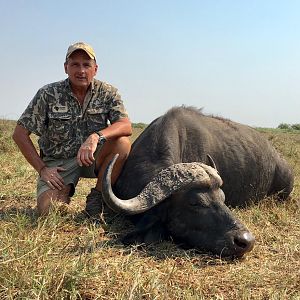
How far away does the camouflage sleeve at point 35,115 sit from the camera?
4.52 meters

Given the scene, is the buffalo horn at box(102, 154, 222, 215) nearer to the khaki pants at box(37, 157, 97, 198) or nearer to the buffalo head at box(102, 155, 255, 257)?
the buffalo head at box(102, 155, 255, 257)

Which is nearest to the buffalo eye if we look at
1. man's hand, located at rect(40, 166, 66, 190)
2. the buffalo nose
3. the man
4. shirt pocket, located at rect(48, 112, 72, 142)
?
the buffalo nose

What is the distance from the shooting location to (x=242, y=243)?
3.38 meters

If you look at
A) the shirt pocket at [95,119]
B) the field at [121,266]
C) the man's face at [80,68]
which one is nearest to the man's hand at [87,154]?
the field at [121,266]

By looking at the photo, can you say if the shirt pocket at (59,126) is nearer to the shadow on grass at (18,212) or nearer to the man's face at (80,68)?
the man's face at (80,68)

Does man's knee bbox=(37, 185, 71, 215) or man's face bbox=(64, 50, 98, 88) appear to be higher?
man's face bbox=(64, 50, 98, 88)

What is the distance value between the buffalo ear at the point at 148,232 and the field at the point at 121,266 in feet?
0.29

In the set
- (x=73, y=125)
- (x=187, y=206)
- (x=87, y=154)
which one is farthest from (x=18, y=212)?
(x=187, y=206)

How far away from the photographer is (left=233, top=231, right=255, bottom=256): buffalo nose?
3.37m

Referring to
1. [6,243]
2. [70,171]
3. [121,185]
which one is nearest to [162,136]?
[121,185]

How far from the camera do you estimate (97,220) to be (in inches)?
168

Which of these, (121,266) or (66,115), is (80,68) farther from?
(121,266)

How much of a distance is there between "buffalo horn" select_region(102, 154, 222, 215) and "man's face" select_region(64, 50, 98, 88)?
1195 mm

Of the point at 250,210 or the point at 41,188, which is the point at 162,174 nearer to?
the point at 41,188
